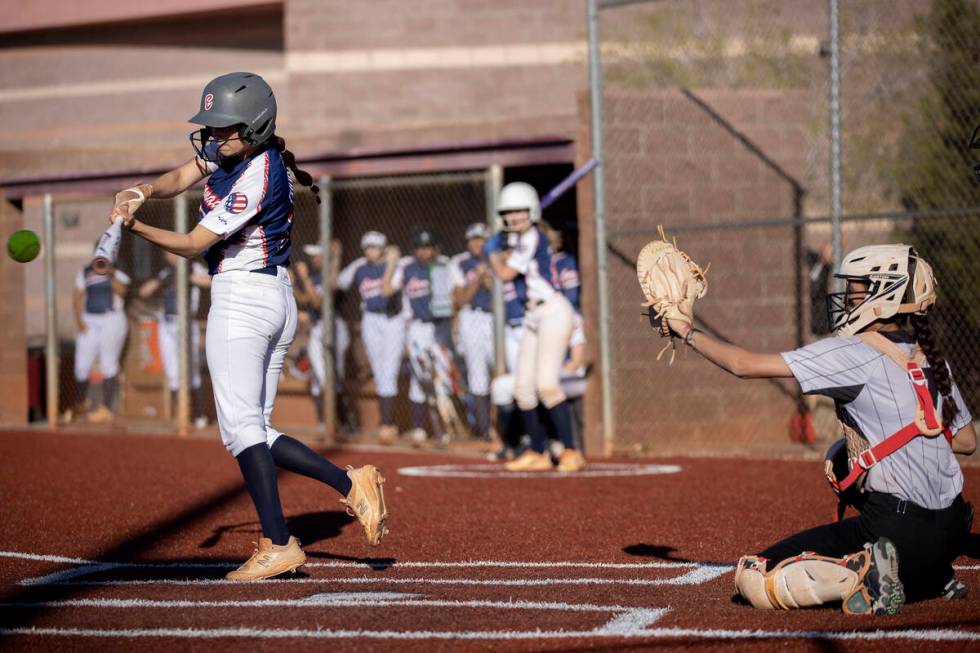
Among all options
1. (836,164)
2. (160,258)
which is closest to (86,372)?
(160,258)

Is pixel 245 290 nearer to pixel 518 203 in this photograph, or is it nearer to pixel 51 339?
pixel 518 203

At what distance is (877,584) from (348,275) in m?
10.4

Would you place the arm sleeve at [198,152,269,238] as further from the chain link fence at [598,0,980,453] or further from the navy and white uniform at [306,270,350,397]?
the navy and white uniform at [306,270,350,397]

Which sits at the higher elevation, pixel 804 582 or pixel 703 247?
pixel 703 247

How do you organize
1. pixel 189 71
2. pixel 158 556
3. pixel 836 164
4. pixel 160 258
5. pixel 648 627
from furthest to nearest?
pixel 189 71, pixel 160 258, pixel 836 164, pixel 158 556, pixel 648 627

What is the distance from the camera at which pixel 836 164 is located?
34.8ft

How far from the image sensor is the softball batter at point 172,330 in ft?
50.8

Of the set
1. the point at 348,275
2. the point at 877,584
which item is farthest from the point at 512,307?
the point at 877,584

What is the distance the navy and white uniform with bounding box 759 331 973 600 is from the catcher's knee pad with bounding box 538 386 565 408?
572cm

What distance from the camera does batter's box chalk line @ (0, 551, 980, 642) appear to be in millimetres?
4594

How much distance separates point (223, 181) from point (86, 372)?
11.3 m

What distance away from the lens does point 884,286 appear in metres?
5.08

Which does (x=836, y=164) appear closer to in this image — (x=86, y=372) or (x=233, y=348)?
(x=233, y=348)

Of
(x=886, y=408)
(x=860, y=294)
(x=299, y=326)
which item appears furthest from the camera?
(x=299, y=326)
